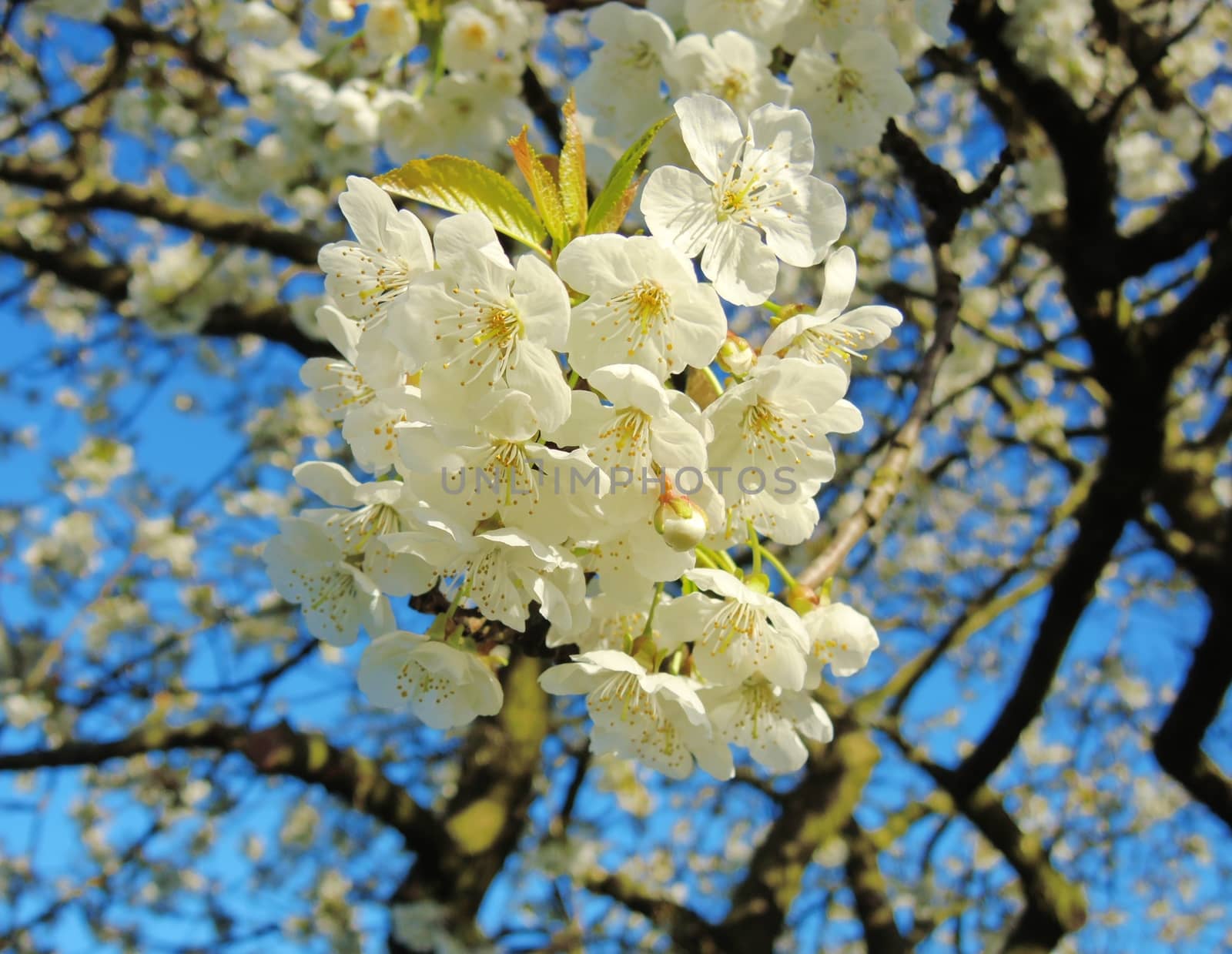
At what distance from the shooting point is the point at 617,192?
3.04 feet

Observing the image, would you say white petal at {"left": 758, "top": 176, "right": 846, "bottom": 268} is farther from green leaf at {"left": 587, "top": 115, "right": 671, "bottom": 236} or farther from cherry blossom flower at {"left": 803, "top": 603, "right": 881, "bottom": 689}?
cherry blossom flower at {"left": 803, "top": 603, "right": 881, "bottom": 689}

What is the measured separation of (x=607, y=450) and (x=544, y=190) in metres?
0.29

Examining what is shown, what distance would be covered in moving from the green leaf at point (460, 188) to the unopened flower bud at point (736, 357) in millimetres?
237

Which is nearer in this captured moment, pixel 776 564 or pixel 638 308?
pixel 638 308

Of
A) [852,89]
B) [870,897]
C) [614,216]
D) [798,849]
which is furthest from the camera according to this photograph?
[870,897]

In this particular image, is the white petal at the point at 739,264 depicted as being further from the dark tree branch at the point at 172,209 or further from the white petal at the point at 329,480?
the dark tree branch at the point at 172,209

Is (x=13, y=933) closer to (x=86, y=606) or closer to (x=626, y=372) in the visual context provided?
(x=86, y=606)

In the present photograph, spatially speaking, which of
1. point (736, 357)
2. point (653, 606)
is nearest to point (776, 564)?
point (653, 606)

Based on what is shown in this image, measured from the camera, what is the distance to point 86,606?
3.91m

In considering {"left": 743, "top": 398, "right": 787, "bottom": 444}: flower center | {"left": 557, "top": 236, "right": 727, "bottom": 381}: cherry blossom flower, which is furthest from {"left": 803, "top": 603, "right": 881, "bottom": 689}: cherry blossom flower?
{"left": 557, "top": 236, "right": 727, "bottom": 381}: cherry blossom flower

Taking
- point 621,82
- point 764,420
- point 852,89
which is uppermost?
point 852,89

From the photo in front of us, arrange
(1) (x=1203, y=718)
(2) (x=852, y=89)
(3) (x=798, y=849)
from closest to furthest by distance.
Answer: (2) (x=852, y=89)
(1) (x=1203, y=718)
(3) (x=798, y=849)

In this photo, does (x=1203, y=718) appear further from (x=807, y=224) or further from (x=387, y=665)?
(x=387, y=665)

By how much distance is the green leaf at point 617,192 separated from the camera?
2.99ft
